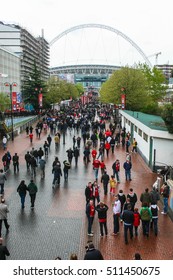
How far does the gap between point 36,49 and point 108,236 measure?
441 ft

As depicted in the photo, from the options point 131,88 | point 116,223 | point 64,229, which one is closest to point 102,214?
point 116,223

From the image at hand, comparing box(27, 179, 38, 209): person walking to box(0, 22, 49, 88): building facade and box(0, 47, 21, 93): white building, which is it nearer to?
box(0, 47, 21, 93): white building

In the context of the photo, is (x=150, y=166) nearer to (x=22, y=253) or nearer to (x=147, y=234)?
(x=147, y=234)

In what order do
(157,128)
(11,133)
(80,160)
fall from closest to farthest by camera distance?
(157,128) < (80,160) < (11,133)

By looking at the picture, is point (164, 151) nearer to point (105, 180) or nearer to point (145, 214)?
point (105, 180)

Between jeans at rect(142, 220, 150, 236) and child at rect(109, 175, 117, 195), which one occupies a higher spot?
child at rect(109, 175, 117, 195)

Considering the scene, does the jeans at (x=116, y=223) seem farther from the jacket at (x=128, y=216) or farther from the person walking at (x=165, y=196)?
the person walking at (x=165, y=196)

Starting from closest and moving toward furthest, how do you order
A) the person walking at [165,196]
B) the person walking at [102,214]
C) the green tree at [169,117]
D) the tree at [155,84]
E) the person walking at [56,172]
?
the person walking at [102,214] < the person walking at [165,196] < the person walking at [56,172] < the green tree at [169,117] < the tree at [155,84]

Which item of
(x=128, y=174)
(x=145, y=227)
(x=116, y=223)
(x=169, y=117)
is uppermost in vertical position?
(x=169, y=117)

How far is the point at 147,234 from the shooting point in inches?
524

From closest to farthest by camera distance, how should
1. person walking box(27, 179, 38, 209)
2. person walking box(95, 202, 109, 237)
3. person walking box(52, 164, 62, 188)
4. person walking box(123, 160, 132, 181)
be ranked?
person walking box(95, 202, 109, 237) → person walking box(27, 179, 38, 209) → person walking box(52, 164, 62, 188) → person walking box(123, 160, 132, 181)

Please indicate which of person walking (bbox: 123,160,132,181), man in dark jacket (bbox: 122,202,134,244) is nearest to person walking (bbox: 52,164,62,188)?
person walking (bbox: 123,160,132,181)

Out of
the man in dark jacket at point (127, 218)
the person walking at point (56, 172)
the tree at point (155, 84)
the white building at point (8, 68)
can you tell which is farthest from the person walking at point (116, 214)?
the white building at point (8, 68)
